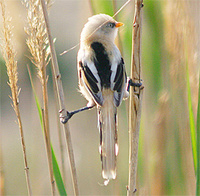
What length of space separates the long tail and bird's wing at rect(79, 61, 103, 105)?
0.18 ft

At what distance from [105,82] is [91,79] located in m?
0.08

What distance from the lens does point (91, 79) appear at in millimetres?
1594

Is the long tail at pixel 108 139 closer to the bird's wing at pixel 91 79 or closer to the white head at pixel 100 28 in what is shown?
the bird's wing at pixel 91 79

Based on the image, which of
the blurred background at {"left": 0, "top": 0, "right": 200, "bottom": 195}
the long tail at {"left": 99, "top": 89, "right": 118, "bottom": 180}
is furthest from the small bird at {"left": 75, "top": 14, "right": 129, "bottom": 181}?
the blurred background at {"left": 0, "top": 0, "right": 200, "bottom": 195}

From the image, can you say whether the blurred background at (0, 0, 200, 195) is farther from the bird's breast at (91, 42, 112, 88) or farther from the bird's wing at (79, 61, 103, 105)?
the bird's wing at (79, 61, 103, 105)

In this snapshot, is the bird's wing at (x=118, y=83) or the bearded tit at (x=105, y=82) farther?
the bird's wing at (x=118, y=83)

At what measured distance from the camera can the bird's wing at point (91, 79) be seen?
1.53 m

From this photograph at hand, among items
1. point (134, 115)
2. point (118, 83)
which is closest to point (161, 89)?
point (118, 83)

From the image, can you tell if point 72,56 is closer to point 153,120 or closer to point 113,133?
point 153,120

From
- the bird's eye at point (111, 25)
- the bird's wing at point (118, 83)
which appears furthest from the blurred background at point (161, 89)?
the bird's wing at point (118, 83)

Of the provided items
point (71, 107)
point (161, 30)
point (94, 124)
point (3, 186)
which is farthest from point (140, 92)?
point (71, 107)

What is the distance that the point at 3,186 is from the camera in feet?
6.53

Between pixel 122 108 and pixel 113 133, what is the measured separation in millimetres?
521

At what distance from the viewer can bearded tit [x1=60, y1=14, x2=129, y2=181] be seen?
1396 mm
